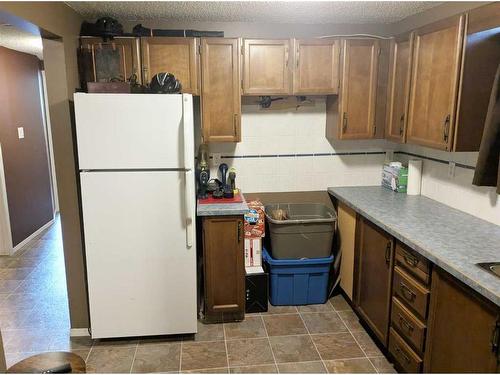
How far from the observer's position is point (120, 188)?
241cm

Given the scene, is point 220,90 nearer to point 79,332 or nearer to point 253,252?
point 253,252

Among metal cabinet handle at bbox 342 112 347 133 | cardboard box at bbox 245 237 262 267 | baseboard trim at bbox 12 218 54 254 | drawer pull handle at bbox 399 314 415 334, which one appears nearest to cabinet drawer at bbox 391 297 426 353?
drawer pull handle at bbox 399 314 415 334

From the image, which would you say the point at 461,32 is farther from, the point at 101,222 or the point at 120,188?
the point at 101,222

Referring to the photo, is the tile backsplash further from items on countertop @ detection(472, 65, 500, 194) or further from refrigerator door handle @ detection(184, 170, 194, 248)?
items on countertop @ detection(472, 65, 500, 194)

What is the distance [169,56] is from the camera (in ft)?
9.39

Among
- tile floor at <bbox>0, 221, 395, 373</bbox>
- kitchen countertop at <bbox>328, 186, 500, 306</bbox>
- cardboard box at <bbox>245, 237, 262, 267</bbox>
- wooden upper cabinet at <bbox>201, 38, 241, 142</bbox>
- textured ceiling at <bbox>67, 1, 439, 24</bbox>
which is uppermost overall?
textured ceiling at <bbox>67, 1, 439, 24</bbox>

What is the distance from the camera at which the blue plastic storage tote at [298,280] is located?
3.10 metres

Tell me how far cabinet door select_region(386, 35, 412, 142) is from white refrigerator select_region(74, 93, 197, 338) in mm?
1515

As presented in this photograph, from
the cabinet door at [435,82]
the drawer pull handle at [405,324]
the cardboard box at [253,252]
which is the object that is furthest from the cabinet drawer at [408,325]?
the cardboard box at [253,252]

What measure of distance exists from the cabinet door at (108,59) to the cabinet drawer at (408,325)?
2.32 metres

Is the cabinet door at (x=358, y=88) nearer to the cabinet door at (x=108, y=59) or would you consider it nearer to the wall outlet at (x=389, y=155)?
the wall outlet at (x=389, y=155)

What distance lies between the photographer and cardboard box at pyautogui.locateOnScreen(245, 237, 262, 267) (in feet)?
10.1

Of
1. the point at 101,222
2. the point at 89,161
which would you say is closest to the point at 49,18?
the point at 89,161

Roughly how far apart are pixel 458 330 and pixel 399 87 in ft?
5.82
